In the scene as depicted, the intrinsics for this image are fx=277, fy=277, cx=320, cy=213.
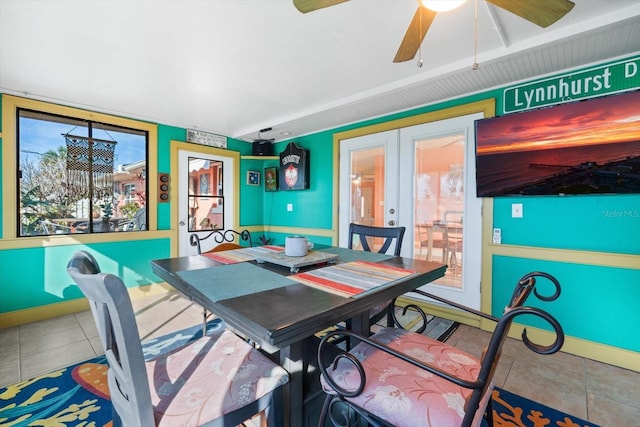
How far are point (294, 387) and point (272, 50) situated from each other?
223 centimetres

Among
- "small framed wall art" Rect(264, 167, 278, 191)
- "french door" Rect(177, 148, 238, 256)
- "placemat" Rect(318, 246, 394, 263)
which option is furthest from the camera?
"small framed wall art" Rect(264, 167, 278, 191)

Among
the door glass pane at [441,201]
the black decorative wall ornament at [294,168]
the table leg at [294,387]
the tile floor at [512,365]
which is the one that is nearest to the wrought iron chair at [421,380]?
the table leg at [294,387]

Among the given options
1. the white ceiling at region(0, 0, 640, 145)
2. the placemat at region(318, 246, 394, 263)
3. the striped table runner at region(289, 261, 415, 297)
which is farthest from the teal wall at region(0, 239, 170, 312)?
the striped table runner at region(289, 261, 415, 297)

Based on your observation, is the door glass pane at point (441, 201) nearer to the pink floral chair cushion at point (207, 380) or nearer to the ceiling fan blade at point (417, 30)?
Result: the ceiling fan blade at point (417, 30)

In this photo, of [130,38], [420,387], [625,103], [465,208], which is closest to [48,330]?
[130,38]

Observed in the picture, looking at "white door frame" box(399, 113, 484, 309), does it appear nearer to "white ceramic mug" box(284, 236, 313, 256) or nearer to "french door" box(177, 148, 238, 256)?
"white ceramic mug" box(284, 236, 313, 256)

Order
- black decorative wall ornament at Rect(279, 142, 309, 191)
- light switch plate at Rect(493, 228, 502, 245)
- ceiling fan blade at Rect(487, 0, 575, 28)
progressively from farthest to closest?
black decorative wall ornament at Rect(279, 142, 309, 191) → light switch plate at Rect(493, 228, 502, 245) → ceiling fan blade at Rect(487, 0, 575, 28)

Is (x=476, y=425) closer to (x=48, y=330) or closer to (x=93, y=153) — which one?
(x=48, y=330)

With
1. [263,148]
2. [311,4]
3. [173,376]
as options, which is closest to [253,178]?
[263,148]

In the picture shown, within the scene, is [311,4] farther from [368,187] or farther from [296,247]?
[368,187]

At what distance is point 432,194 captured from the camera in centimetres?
311

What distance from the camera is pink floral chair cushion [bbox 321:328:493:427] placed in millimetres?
868

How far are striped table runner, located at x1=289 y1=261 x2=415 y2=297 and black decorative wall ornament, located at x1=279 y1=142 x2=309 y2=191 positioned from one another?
2959 mm

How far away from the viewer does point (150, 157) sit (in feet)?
12.3
